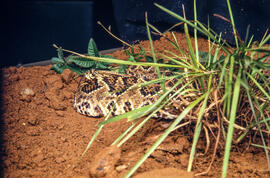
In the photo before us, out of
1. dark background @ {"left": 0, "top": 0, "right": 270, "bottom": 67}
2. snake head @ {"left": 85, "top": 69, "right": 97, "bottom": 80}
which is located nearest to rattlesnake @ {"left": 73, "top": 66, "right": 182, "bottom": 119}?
snake head @ {"left": 85, "top": 69, "right": 97, "bottom": 80}

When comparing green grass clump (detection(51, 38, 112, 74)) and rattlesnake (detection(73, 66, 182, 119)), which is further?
green grass clump (detection(51, 38, 112, 74))

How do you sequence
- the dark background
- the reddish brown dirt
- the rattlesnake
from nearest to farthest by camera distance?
1. the reddish brown dirt
2. the rattlesnake
3. the dark background

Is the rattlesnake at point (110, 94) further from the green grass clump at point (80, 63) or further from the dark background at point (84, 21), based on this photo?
Answer: the dark background at point (84, 21)

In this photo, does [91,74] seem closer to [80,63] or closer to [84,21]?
[80,63]

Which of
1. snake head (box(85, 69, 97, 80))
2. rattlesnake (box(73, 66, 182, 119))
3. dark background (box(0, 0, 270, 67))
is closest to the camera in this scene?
rattlesnake (box(73, 66, 182, 119))

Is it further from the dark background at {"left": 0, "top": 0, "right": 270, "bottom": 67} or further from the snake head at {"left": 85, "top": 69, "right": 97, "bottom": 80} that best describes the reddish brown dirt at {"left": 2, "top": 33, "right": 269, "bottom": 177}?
the dark background at {"left": 0, "top": 0, "right": 270, "bottom": 67}

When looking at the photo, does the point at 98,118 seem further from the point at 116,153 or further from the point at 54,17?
the point at 54,17

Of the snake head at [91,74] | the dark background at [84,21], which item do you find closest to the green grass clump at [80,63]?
the snake head at [91,74]
